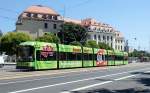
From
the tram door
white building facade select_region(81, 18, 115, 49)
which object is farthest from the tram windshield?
white building facade select_region(81, 18, 115, 49)

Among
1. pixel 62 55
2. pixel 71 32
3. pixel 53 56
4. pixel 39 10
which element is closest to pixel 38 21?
pixel 39 10

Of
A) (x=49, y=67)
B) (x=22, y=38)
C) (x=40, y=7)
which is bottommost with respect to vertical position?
(x=49, y=67)

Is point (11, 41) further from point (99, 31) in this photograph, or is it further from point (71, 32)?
point (99, 31)

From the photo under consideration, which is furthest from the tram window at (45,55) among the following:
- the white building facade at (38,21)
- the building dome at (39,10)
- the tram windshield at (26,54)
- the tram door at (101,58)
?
the building dome at (39,10)

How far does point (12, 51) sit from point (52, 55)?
55.0 metres

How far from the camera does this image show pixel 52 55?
1714 inches

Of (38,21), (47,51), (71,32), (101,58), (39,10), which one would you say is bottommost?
(101,58)

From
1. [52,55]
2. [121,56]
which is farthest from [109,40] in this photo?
[52,55]

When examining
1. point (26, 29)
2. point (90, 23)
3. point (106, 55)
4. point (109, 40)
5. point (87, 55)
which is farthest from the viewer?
point (109, 40)

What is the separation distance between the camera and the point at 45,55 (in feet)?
137

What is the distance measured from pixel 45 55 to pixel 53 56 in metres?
2.18

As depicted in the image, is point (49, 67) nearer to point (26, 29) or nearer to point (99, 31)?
point (26, 29)

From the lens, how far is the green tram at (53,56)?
131 feet

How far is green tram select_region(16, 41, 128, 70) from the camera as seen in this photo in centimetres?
4003
